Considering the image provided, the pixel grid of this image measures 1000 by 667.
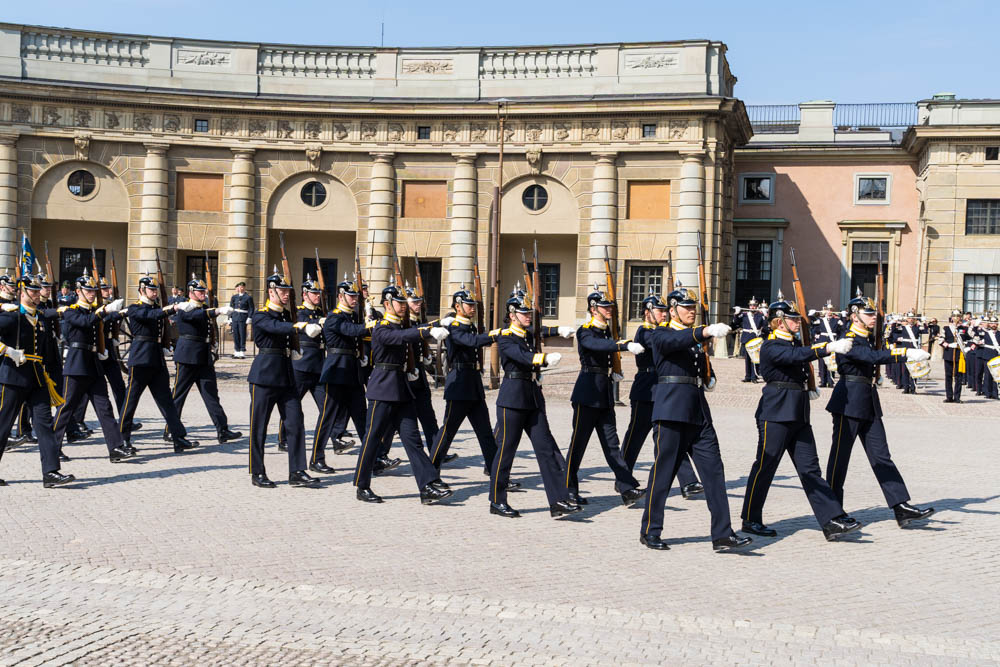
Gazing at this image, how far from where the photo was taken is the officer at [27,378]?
9.64m

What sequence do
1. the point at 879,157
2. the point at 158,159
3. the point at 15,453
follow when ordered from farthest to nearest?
1. the point at 879,157
2. the point at 158,159
3. the point at 15,453

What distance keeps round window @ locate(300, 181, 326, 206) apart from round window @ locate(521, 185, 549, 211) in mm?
5987

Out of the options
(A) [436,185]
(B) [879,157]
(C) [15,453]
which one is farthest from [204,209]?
(B) [879,157]

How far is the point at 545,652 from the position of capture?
5.34 meters

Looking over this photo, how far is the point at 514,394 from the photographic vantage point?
891 cm

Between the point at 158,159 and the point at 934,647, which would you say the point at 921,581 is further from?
the point at 158,159

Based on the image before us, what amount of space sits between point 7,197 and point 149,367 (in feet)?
66.4

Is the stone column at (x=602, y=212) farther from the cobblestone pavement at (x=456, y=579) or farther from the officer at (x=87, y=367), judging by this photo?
the officer at (x=87, y=367)

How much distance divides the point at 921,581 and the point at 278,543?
179 inches

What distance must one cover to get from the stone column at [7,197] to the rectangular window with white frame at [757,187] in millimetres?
23318

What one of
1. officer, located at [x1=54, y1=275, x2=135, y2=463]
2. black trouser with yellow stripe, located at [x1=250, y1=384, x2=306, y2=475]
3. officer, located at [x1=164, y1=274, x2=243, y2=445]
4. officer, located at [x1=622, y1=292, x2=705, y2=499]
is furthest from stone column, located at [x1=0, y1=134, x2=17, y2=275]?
officer, located at [x1=622, y1=292, x2=705, y2=499]

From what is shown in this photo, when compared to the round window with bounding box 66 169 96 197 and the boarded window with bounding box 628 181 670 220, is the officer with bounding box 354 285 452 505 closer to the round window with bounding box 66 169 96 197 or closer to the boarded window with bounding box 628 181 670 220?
the boarded window with bounding box 628 181 670 220

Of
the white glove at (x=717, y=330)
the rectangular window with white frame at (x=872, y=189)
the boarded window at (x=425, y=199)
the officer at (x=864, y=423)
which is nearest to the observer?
the white glove at (x=717, y=330)

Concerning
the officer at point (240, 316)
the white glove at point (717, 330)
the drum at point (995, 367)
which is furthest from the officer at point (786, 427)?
the officer at point (240, 316)
